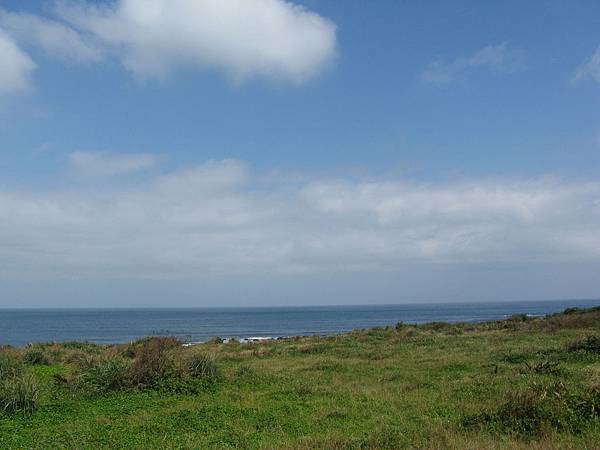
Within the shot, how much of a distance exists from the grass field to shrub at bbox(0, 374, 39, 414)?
28 millimetres

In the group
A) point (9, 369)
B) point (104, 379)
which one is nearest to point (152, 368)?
point (104, 379)

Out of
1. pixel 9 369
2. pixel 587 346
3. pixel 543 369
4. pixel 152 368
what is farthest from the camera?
pixel 587 346

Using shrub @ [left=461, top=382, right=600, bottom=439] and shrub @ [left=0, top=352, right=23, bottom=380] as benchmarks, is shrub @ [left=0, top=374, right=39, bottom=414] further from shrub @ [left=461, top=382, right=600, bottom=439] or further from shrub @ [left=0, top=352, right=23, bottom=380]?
shrub @ [left=461, top=382, right=600, bottom=439]

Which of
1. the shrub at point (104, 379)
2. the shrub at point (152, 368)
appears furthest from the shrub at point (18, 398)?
the shrub at point (152, 368)

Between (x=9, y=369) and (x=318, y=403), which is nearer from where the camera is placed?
(x=318, y=403)

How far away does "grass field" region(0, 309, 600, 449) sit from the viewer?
10500 mm

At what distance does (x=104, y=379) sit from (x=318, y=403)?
295 inches

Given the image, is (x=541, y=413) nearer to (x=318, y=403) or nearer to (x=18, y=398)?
(x=318, y=403)

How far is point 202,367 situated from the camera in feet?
60.6

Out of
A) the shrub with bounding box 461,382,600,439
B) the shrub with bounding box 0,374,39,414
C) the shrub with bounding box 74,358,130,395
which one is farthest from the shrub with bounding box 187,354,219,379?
the shrub with bounding box 461,382,600,439

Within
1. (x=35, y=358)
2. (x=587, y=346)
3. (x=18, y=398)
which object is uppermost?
(x=587, y=346)

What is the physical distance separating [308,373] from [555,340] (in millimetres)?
15343

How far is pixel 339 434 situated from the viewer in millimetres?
10883

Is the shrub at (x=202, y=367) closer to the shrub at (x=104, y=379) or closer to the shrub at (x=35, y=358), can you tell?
the shrub at (x=104, y=379)
